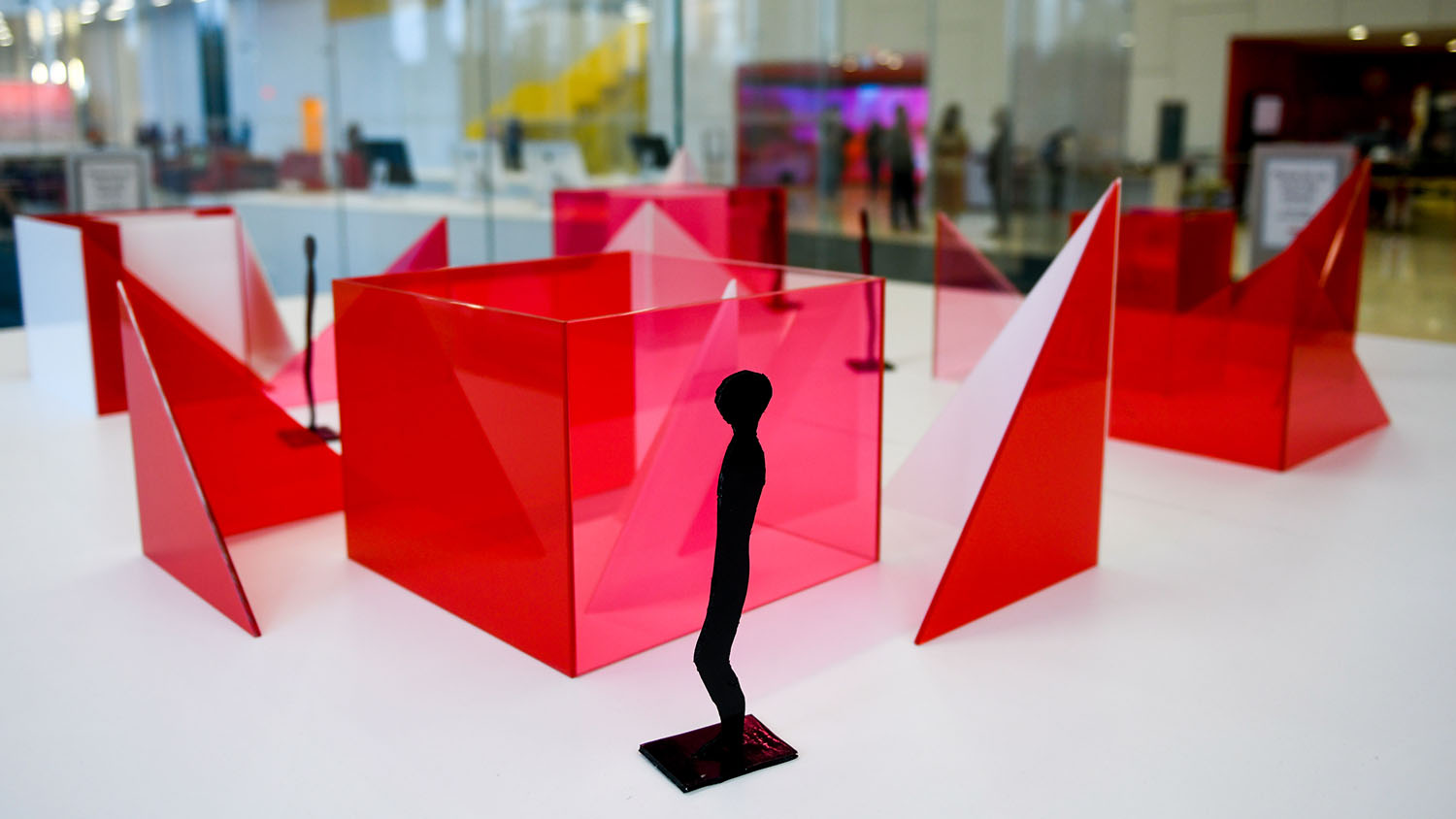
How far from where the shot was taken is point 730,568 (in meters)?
2.36

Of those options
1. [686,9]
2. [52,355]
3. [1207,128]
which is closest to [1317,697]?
[52,355]

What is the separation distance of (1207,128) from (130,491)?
11.4m

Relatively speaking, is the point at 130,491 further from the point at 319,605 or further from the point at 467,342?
the point at 467,342

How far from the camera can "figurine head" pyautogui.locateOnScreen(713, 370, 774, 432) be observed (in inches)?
91.1

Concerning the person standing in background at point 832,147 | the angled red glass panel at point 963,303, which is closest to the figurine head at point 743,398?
the angled red glass panel at point 963,303

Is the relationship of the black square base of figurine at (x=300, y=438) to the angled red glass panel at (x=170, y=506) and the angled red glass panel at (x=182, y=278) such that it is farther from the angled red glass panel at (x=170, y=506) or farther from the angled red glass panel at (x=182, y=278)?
the angled red glass panel at (x=182, y=278)

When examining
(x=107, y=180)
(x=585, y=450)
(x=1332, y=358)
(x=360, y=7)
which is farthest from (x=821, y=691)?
(x=360, y=7)

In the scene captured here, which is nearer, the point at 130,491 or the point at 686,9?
the point at 130,491

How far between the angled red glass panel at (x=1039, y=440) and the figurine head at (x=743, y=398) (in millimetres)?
980

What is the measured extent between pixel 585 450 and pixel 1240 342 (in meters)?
3.03

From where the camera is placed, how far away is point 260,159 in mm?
9953

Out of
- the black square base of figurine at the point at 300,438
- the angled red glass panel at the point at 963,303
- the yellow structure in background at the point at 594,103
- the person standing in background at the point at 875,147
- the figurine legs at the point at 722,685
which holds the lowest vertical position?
the figurine legs at the point at 722,685

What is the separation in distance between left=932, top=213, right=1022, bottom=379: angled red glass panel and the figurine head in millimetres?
3802

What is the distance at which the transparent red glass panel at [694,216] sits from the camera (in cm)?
633
